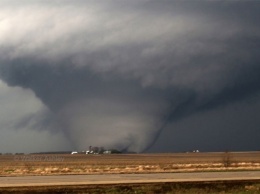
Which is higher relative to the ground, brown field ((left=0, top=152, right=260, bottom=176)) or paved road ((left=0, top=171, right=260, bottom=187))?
brown field ((left=0, top=152, right=260, bottom=176))

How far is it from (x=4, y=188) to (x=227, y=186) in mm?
14745

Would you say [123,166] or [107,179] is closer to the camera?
[107,179]

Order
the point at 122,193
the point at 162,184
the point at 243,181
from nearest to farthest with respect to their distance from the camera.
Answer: the point at 122,193, the point at 162,184, the point at 243,181

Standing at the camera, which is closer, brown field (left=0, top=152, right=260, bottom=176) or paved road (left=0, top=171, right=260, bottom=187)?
paved road (left=0, top=171, right=260, bottom=187)

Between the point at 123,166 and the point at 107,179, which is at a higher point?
the point at 123,166

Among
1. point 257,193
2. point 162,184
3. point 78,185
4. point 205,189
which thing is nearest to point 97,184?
point 78,185

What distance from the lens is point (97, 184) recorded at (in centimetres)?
2869

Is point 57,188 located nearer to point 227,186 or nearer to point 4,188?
point 4,188

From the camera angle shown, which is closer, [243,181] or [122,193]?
[122,193]

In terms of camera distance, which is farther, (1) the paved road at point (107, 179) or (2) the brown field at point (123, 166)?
(2) the brown field at point (123, 166)

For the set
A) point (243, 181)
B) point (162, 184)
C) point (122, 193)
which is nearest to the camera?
point (122, 193)

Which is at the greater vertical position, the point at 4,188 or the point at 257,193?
the point at 4,188

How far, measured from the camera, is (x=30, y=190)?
27.2 meters

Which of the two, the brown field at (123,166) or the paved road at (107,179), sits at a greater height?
the brown field at (123,166)
